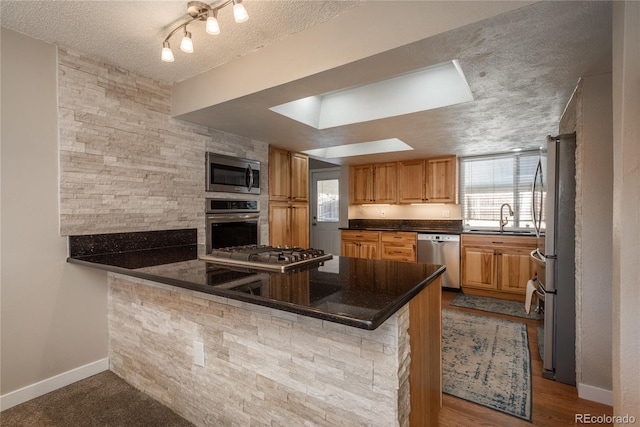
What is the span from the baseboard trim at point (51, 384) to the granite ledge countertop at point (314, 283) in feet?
2.74

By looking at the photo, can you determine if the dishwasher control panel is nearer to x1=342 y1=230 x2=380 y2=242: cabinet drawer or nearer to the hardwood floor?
x1=342 y1=230 x2=380 y2=242: cabinet drawer

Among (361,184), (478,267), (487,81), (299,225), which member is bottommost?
(478,267)

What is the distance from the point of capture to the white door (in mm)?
6406

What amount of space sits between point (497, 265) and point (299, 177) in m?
3.01

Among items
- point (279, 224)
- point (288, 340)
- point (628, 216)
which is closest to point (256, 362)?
point (288, 340)

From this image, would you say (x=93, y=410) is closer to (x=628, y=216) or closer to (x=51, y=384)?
(x=51, y=384)

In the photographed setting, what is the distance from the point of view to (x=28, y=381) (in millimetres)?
2031

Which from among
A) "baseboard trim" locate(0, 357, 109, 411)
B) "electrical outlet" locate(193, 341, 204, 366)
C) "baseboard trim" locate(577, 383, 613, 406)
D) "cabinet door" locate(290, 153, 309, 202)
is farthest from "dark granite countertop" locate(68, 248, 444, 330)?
"cabinet door" locate(290, 153, 309, 202)

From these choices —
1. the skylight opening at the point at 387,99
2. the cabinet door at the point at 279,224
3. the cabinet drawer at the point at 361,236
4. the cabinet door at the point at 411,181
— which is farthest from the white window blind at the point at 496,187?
the cabinet door at the point at 279,224

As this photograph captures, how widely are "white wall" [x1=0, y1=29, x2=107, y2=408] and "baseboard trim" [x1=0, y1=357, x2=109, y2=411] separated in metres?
0.02

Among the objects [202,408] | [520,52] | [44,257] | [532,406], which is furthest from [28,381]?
[520,52]

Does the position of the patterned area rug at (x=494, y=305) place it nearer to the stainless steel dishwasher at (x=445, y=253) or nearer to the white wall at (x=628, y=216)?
the stainless steel dishwasher at (x=445, y=253)

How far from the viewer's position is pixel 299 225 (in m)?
4.38

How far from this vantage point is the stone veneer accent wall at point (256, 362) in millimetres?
1182
